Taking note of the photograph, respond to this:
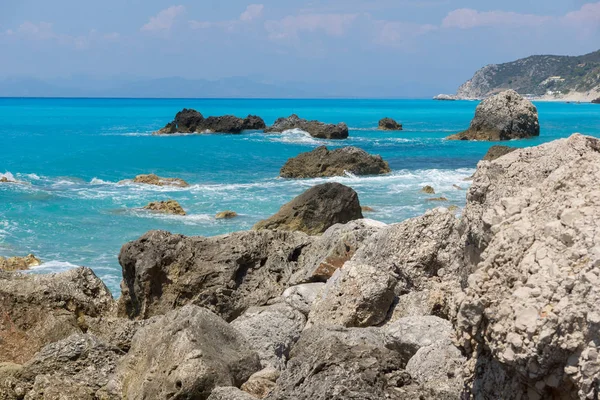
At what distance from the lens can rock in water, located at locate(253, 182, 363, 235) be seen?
15.4 m

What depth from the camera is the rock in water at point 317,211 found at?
605 inches

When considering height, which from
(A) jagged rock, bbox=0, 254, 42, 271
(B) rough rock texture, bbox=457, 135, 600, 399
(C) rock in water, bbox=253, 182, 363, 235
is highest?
(B) rough rock texture, bbox=457, 135, 600, 399

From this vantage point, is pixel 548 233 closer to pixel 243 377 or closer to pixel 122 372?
pixel 243 377

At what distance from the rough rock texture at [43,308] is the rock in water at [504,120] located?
4863 centimetres

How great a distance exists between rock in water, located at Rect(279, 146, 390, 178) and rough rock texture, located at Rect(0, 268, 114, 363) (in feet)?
75.3

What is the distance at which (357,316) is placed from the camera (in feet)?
21.6

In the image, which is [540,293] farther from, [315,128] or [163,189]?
[315,128]

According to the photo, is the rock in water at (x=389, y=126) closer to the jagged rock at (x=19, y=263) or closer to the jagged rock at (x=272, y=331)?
the jagged rock at (x=19, y=263)

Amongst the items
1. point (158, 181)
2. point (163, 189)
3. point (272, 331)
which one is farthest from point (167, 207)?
point (272, 331)

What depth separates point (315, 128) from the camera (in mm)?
59000

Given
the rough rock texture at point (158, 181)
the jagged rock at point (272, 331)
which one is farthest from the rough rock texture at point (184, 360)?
the rough rock texture at point (158, 181)

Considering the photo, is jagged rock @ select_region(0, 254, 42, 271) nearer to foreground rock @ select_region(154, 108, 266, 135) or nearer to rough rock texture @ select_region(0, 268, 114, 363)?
rough rock texture @ select_region(0, 268, 114, 363)

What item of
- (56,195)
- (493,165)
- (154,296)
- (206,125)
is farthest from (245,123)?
(493,165)

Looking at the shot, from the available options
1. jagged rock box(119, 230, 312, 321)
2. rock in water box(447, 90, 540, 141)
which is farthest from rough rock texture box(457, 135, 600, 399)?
rock in water box(447, 90, 540, 141)
